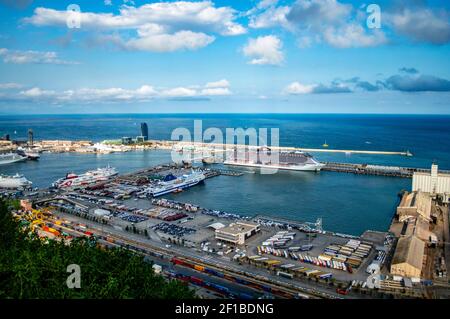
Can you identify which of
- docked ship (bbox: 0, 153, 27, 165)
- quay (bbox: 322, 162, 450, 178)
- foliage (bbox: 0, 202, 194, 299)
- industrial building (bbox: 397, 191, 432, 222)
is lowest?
industrial building (bbox: 397, 191, 432, 222)

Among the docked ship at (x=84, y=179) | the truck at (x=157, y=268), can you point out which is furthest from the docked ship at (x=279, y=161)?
the truck at (x=157, y=268)

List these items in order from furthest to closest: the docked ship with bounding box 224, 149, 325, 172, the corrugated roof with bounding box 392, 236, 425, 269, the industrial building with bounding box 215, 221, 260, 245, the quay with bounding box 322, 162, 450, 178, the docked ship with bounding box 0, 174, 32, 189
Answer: the docked ship with bounding box 224, 149, 325, 172
the quay with bounding box 322, 162, 450, 178
the docked ship with bounding box 0, 174, 32, 189
the industrial building with bounding box 215, 221, 260, 245
the corrugated roof with bounding box 392, 236, 425, 269

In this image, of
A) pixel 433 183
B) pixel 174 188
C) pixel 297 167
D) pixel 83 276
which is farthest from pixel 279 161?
pixel 83 276

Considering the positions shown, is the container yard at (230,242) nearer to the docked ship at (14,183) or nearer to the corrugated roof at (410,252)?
the corrugated roof at (410,252)

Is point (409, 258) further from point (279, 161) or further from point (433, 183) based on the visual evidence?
point (279, 161)

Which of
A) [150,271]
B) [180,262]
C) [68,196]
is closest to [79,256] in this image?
[150,271]

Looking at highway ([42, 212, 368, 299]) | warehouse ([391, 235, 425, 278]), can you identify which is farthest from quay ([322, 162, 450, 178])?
highway ([42, 212, 368, 299])

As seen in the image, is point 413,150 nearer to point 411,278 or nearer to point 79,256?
point 411,278

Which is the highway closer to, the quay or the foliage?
the foliage
